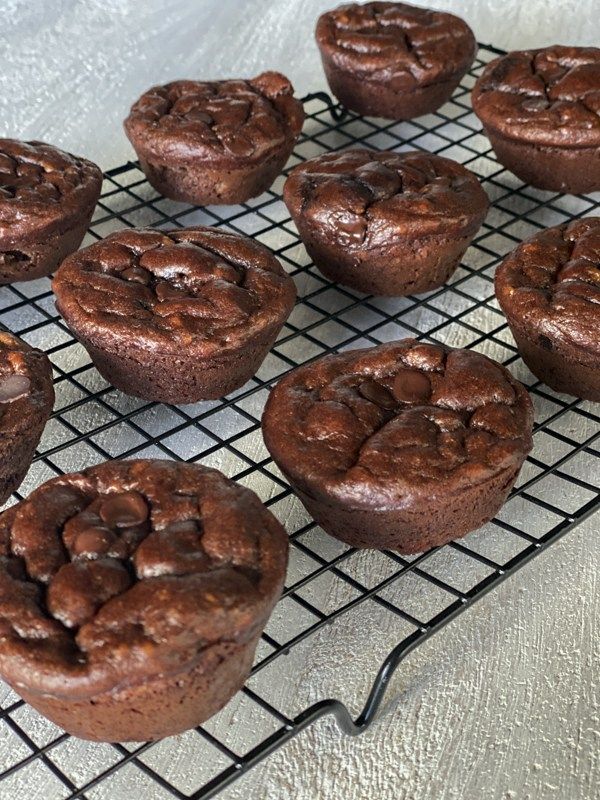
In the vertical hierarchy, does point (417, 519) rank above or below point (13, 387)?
below

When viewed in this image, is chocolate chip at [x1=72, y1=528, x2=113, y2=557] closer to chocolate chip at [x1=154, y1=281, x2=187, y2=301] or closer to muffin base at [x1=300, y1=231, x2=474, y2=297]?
chocolate chip at [x1=154, y1=281, x2=187, y2=301]

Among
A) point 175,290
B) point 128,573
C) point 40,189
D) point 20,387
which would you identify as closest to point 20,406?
point 20,387

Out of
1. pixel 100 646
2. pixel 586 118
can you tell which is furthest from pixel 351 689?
pixel 586 118

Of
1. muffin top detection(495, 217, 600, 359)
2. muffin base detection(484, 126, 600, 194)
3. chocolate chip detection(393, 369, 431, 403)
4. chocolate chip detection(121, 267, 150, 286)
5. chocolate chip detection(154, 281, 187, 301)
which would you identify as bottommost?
muffin base detection(484, 126, 600, 194)

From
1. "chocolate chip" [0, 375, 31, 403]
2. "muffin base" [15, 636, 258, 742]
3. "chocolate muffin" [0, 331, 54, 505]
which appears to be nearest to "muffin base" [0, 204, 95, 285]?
"chocolate muffin" [0, 331, 54, 505]

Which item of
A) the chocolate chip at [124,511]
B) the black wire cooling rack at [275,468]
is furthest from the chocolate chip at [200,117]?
the chocolate chip at [124,511]

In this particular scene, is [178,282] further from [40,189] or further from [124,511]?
[124,511]

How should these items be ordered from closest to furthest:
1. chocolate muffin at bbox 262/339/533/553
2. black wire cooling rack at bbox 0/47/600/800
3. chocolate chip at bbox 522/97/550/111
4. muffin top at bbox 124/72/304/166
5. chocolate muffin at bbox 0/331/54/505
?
black wire cooling rack at bbox 0/47/600/800
chocolate muffin at bbox 262/339/533/553
chocolate muffin at bbox 0/331/54/505
muffin top at bbox 124/72/304/166
chocolate chip at bbox 522/97/550/111
